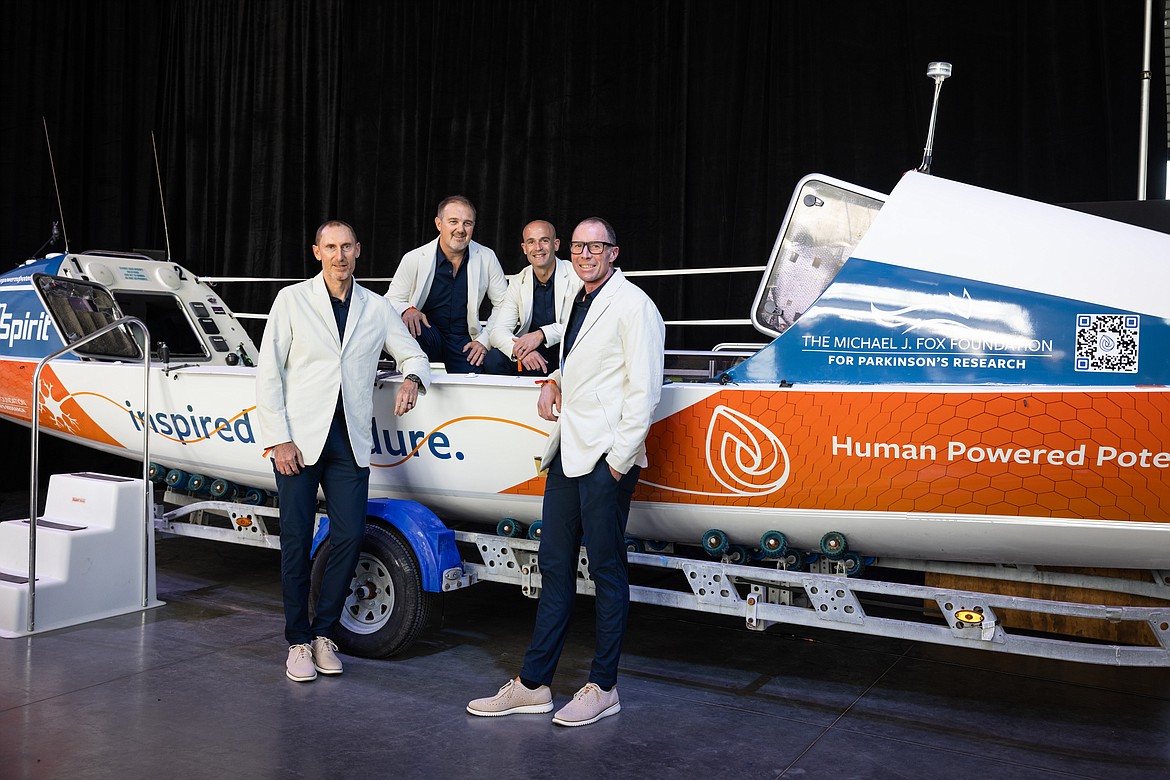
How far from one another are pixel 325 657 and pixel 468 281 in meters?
1.73

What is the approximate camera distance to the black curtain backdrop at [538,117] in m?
5.61

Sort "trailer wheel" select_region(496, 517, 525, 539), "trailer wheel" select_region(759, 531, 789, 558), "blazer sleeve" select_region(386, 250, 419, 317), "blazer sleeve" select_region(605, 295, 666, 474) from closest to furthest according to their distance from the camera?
"blazer sleeve" select_region(605, 295, 666, 474)
"trailer wheel" select_region(759, 531, 789, 558)
"trailer wheel" select_region(496, 517, 525, 539)
"blazer sleeve" select_region(386, 250, 419, 317)

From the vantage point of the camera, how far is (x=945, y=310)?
10.3ft

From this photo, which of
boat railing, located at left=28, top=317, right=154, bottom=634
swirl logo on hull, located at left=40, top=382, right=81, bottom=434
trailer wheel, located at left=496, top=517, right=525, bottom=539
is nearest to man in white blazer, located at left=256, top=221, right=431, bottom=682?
trailer wheel, located at left=496, top=517, right=525, bottom=539

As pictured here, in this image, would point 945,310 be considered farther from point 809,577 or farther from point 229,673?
point 229,673

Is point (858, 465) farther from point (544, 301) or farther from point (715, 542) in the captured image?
point (544, 301)

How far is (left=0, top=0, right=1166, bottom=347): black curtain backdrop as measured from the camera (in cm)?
561

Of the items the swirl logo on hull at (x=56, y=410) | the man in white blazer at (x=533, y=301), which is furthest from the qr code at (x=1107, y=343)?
the swirl logo on hull at (x=56, y=410)

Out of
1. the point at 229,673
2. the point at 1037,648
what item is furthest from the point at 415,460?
the point at 1037,648

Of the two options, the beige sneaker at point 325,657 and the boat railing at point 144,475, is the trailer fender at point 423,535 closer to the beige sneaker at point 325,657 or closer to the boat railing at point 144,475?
the beige sneaker at point 325,657

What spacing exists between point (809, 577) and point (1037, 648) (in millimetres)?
695

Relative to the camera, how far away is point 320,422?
140 inches

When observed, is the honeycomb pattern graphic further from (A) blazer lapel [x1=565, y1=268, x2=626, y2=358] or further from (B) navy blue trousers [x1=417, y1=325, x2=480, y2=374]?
(B) navy blue trousers [x1=417, y1=325, x2=480, y2=374]

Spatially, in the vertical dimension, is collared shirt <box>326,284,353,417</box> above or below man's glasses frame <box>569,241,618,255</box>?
below
